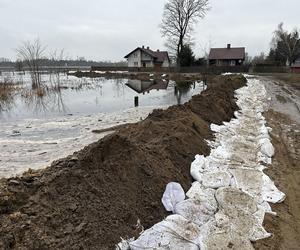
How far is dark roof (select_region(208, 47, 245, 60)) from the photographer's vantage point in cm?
5959

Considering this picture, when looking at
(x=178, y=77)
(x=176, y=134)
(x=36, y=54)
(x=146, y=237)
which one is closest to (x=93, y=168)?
(x=146, y=237)

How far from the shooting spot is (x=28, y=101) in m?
18.0

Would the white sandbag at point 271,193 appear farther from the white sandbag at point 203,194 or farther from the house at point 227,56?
the house at point 227,56

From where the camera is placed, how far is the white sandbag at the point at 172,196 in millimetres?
4234

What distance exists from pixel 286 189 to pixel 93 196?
11.1ft

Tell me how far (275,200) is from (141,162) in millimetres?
2191

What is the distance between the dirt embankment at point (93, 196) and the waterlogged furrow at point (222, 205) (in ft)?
0.96

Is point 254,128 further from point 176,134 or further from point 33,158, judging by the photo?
point 33,158

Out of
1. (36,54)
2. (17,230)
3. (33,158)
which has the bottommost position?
(33,158)

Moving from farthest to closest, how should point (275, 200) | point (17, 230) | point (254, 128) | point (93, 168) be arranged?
point (254, 128), point (275, 200), point (93, 168), point (17, 230)

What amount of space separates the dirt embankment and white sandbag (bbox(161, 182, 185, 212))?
83 mm

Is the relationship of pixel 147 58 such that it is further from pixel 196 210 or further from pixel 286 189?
pixel 196 210

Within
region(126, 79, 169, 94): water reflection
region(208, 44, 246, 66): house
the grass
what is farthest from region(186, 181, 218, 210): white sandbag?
region(208, 44, 246, 66): house

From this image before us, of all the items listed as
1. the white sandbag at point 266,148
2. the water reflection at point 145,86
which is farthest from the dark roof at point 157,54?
the white sandbag at point 266,148
